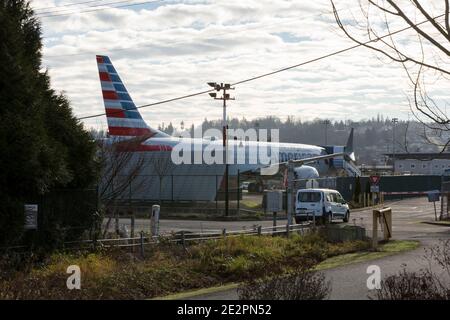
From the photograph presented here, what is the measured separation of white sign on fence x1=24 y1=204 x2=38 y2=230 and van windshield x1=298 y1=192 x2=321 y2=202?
2118 centimetres

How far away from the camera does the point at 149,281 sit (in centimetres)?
1307

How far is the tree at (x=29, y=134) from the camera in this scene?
14602 mm

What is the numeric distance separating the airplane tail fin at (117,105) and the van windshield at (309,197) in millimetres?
14670

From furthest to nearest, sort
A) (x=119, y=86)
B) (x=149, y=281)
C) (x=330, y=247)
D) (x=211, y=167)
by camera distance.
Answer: (x=211, y=167) < (x=119, y=86) < (x=330, y=247) < (x=149, y=281)

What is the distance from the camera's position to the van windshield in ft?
113

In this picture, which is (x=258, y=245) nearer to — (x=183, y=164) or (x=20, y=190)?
(x=20, y=190)

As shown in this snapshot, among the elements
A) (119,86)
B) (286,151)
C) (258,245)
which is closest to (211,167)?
(119,86)

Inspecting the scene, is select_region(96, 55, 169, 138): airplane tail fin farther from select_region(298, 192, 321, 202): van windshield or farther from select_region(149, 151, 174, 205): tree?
select_region(298, 192, 321, 202): van windshield

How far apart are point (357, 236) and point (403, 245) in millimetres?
1491
